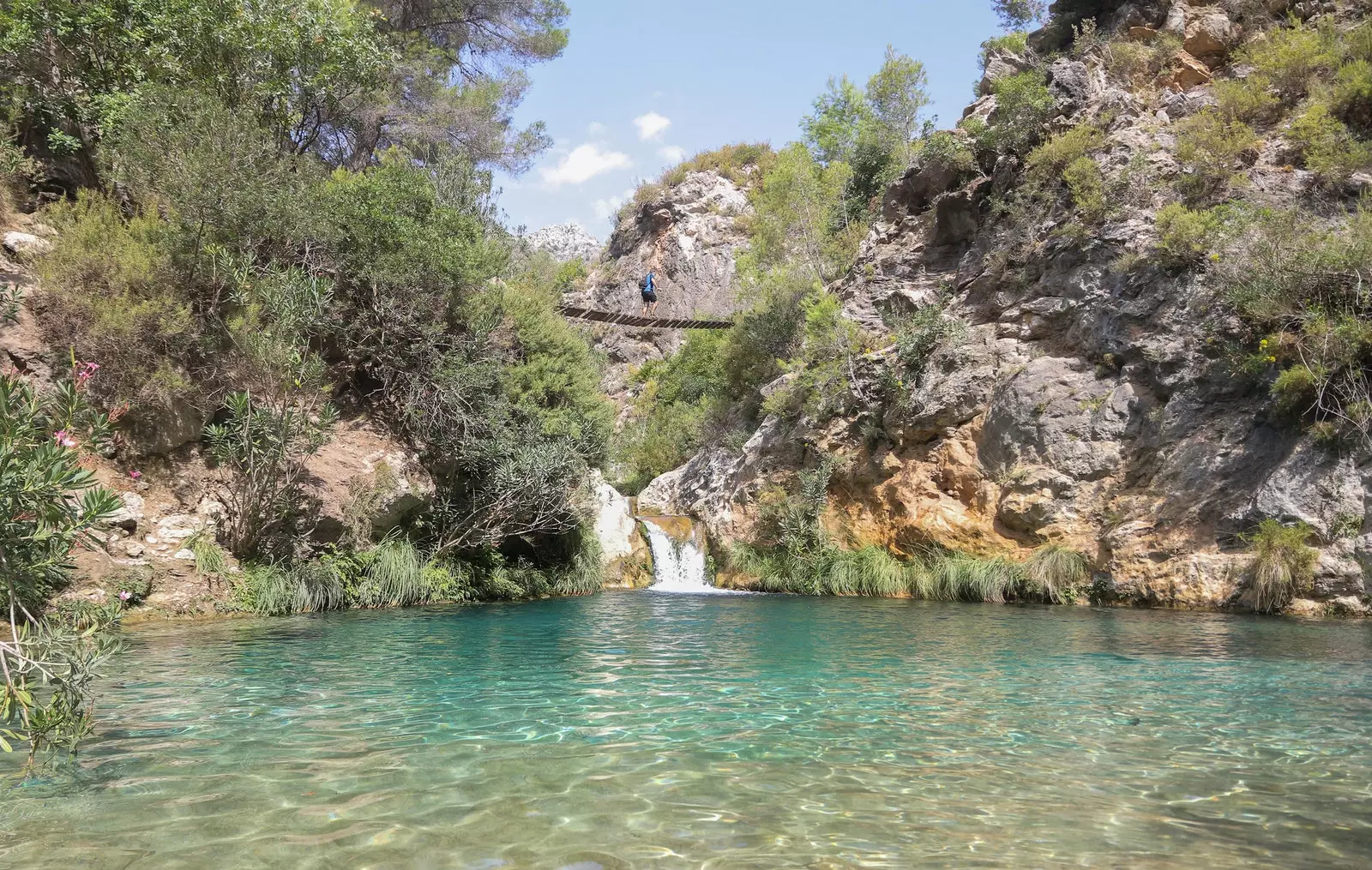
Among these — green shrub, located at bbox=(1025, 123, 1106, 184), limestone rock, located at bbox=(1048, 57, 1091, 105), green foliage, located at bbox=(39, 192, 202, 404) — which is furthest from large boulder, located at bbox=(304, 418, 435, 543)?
limestone rock, located at bbox=(1048, 57, 1091, 105)

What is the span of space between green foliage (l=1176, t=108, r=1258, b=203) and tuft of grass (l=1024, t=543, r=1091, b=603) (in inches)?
321

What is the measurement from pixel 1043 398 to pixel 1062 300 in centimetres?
281

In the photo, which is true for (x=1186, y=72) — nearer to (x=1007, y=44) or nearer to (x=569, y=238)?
(x=1007, y=44)

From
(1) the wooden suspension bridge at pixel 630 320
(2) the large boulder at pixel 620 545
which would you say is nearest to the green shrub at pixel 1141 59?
(1) the wooden suspension bridge at pixel 630 320

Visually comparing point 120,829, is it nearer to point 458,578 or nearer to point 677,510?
point 458,578

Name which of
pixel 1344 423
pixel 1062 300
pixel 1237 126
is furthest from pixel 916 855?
pixel 1237 126

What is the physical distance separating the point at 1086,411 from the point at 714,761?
46.4 feet

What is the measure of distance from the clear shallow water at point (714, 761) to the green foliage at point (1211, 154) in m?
11.3

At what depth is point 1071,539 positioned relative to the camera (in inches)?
598

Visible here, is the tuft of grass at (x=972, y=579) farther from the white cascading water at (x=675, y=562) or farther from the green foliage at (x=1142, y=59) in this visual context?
the green foliage at (x=1142, y=59)

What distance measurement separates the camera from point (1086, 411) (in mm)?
15961

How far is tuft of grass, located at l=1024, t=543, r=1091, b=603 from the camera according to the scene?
14547 millimetres

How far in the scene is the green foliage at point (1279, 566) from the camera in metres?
11.6

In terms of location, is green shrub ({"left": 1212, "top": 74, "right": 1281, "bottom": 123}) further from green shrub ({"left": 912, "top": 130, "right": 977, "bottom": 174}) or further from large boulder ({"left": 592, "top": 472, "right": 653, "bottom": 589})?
large boulder ({"left": 592, "top": 472, "right": 653, "bottom": 589})
